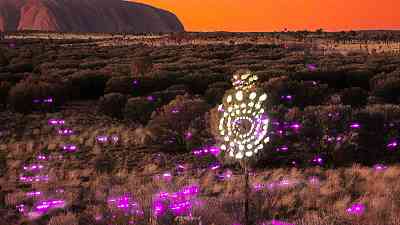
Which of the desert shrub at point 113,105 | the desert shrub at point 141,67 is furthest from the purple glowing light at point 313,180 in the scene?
the desert shrub at point 141,67

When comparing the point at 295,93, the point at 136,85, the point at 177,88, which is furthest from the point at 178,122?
the point at 136,85

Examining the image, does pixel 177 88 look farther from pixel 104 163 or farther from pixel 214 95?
pixel 104 163

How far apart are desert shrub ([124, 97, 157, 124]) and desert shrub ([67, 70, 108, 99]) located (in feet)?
22.3

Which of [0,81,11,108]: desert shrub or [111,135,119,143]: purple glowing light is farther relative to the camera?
[0,81,11,108]: desert shrub

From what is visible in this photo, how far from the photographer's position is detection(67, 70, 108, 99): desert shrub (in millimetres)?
26709

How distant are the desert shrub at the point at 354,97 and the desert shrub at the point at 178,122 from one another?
8021 mm

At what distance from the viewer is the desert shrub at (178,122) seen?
1598 centimetres

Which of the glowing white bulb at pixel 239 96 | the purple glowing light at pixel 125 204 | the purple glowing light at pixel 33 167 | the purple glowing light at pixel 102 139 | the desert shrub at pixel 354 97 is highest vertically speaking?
the glowing white bulb at pixel 239 96

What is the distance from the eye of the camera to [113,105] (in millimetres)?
21641

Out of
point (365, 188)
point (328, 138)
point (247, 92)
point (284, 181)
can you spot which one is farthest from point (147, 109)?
point (247, 92)

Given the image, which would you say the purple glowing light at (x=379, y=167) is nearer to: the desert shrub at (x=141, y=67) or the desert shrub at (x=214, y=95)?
the desert shrub at (x=214, y=95)

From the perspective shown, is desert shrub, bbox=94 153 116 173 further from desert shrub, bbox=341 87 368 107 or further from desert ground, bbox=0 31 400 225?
desert shrub, bbox=341 87 368 107

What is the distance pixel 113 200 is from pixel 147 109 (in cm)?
1004

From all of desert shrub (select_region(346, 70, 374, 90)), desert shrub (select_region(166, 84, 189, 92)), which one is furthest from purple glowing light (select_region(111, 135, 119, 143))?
desert shrub (select_region(346, 70, 374, 90))
